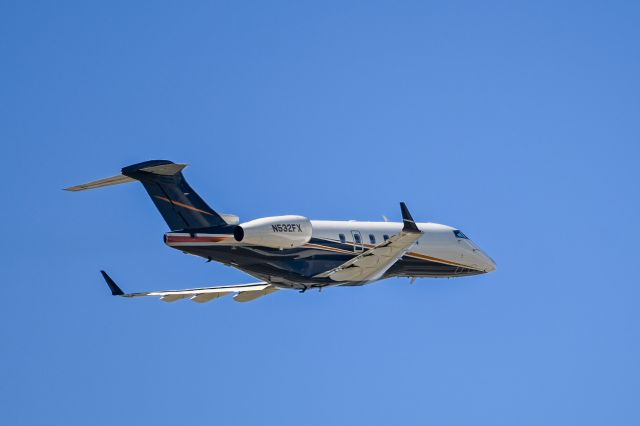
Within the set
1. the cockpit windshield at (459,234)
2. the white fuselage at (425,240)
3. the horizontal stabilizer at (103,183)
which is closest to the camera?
the horizontal stabilizer at (103,183)

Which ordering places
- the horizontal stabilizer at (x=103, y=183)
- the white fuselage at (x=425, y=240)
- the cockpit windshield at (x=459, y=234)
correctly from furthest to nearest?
the cockpit windshield at (x=459, y=234)
the white fuselage at (x=425, y=240)
the horizontal stabilizer at (x=103, y=183)

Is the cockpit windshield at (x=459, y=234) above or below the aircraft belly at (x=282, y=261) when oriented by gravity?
above

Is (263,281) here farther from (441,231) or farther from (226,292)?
(441,231)

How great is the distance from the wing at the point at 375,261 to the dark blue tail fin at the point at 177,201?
4.85 metres

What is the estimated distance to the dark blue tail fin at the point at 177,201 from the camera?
153ft

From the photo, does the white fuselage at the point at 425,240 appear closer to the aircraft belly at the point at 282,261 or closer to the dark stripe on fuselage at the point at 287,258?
the dark stripe on fuselage at the point at 287,258

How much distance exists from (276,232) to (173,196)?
3.86m

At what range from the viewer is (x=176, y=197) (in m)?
47.1

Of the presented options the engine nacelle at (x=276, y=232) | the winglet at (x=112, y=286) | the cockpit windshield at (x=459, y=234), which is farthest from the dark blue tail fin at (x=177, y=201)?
the cockpit windshield at (x=459, y=234)

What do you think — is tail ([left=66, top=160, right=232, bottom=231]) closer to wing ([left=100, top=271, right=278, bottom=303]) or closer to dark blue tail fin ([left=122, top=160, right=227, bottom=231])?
dark blue tail fin ([left=122, top=160, right=227, bottom=231])

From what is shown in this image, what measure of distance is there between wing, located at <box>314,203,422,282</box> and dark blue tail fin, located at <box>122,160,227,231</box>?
15.9 ft

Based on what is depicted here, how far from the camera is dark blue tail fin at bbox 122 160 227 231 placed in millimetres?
46594

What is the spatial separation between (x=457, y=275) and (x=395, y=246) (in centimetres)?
899

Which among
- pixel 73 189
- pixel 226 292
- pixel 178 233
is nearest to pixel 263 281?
pixel 226 292
